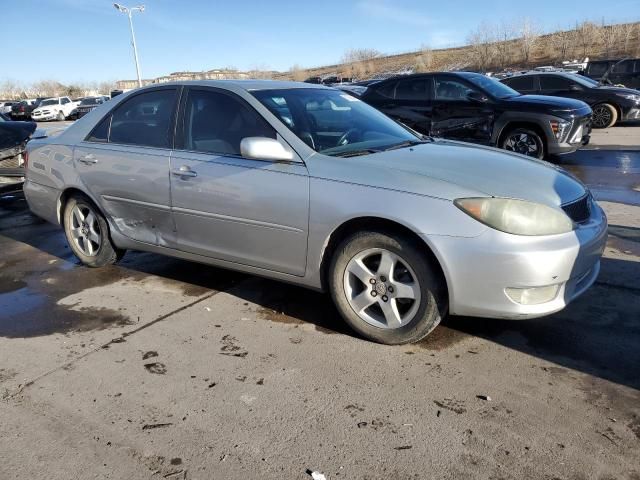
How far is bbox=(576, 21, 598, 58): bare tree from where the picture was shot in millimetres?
59031

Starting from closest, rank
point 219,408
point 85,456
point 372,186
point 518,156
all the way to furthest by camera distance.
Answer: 1. point 85,456
2. point 219,408
3. point 372,186
4. point 518,156

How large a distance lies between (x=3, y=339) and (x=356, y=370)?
2428mm

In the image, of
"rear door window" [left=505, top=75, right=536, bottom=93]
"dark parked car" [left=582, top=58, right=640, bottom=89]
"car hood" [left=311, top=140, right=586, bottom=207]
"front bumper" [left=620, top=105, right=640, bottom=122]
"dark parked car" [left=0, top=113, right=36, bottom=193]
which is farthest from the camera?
"dark parked car" [left=582, top=58, right=640, bottom=89]

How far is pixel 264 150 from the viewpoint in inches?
134

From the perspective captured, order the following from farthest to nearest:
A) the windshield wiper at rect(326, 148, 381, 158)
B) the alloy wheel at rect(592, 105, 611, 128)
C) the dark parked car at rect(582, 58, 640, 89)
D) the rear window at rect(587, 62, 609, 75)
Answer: the rear window at rect(587, 62, 609, 75) → the dark parked car at rect(582, 58, 640, 89) → the alloy wheel at rect(592, 105, 611, 128) → the windshield wiper at rect(326, 148, 381, 158)

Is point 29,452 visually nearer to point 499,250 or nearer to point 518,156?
point 499,250

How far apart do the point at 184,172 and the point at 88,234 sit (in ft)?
5.32

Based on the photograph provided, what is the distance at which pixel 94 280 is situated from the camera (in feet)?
15.8

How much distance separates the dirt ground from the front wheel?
16.4 feet

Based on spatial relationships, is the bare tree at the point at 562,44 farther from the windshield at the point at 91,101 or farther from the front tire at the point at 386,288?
the front tire at the point at 386,288

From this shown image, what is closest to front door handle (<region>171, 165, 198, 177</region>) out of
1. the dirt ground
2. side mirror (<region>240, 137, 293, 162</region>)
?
side mirror (<region>240, 137, 293, 162</region>)

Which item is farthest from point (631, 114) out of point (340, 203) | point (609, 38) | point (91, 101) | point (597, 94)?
point (609, 38)

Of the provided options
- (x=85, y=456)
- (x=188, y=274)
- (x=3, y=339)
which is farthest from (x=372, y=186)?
(x=3, y=339)

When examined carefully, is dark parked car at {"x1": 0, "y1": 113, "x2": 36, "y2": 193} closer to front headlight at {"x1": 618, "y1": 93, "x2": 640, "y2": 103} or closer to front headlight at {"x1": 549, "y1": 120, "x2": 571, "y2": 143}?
front headlight at {"x1": 549, "y1": 120, "x2": 571, "y2": 143}
